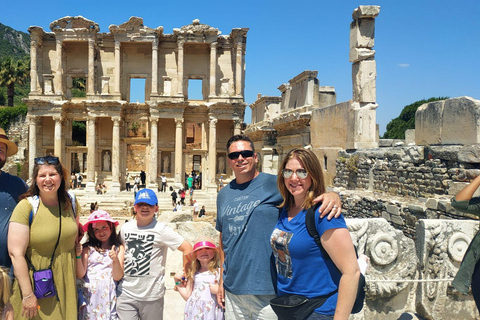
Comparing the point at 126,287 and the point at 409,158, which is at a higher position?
the point at 409,158

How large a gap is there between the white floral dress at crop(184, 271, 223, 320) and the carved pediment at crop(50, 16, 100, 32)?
983 inches

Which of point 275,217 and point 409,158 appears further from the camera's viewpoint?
point 409,158

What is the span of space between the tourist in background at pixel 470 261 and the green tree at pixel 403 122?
47217mm

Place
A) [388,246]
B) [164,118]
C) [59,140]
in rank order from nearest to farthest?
[388,246] → [59,140] → [164,118]

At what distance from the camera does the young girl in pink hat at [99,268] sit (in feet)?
11.2

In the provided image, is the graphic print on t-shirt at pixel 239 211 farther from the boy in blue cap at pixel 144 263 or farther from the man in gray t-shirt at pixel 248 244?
the boy in blue cap at pixel 144 263

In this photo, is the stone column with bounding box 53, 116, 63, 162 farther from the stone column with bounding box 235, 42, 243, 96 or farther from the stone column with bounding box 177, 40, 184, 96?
the stone column with bounding box 235, 42, 243, 96

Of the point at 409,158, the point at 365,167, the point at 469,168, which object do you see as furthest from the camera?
the point at 365,167

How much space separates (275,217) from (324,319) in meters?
0.83

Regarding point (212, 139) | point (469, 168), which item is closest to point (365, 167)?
point (469, 168)

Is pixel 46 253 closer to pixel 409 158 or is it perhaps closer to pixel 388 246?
pixel 388 246

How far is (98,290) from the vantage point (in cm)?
343

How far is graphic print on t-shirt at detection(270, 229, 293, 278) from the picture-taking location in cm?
260

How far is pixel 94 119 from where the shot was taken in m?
24.8
